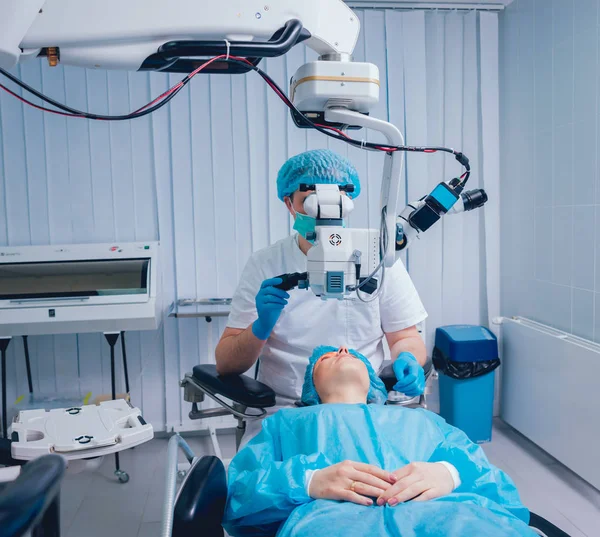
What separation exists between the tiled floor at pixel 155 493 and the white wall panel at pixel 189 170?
39 cm

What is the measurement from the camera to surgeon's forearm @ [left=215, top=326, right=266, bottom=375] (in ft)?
5.49

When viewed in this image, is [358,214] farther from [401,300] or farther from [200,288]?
[401,300]

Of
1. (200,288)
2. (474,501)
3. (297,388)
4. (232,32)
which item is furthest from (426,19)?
(474,501)

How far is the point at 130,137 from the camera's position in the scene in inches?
109

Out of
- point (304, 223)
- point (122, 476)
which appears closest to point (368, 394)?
→ point (304, 223)

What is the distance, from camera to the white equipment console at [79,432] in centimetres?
173

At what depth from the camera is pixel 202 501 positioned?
3.64 feet

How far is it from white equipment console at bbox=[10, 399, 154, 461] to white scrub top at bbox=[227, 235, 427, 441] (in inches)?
19.4

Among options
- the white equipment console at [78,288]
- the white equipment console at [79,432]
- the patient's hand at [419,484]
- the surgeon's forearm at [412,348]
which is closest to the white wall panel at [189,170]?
the white equipment console at [78,288]

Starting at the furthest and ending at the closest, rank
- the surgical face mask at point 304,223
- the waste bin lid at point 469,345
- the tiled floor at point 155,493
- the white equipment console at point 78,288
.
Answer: the waste bin lid at point 469,345
the white equipment console at point 78,288
the tiled floor at point 155,493
the surgical face mask at point 304,223

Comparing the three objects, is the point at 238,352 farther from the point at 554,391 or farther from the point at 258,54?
the point at 554,391

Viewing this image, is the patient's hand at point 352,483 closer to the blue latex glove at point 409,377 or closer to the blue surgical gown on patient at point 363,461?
the blue surgical gown on patient at point 363,461

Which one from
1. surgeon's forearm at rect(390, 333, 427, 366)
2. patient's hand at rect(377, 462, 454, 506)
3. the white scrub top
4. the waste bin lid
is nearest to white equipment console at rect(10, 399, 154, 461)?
the white scrub top

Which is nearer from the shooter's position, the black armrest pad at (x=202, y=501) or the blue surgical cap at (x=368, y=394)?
the black armrest pad at (x=202, y=501)
